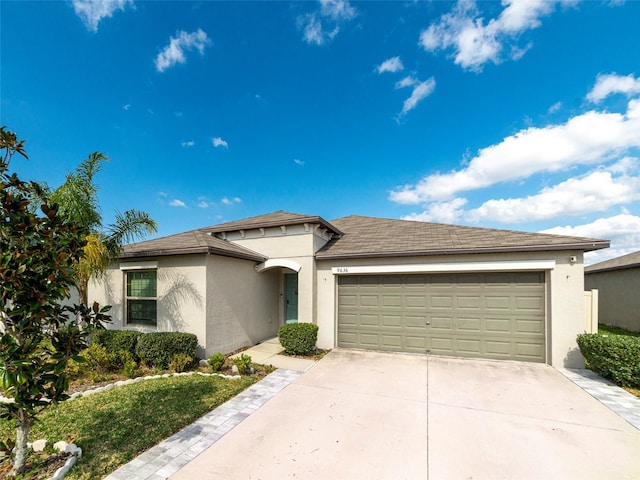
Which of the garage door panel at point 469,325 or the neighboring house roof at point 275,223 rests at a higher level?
the neighboring house roof at point 275,223

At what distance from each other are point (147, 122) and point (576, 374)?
668 inches

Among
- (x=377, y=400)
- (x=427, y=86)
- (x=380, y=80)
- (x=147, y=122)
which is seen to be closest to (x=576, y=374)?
(x=377, y=400)

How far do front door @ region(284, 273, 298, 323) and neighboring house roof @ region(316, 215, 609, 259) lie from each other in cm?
221

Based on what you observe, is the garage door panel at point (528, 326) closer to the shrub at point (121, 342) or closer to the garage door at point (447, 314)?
the garage door at point (447, 314)

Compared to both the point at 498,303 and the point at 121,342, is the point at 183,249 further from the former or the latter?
the point at 498,303

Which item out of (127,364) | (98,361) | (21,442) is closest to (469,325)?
(127,364)

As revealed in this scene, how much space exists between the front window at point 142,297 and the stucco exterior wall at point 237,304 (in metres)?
2.10

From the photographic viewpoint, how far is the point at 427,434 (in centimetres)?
434

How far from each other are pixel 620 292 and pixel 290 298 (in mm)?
17544

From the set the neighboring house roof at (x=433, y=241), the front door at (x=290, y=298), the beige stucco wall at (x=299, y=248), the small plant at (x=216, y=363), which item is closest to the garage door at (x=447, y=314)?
the neighboring house roof at (x=433, y=241)

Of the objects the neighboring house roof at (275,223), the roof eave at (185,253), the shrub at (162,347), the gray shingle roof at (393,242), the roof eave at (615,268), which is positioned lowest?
the shrub at (162,347)

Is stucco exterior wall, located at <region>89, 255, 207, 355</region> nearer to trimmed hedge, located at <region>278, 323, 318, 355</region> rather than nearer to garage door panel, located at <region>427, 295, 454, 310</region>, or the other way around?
trimmed hedge, located at <region>278, 323, 318, 355</region>

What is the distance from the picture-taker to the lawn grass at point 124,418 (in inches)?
146

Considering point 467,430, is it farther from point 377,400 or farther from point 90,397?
point 90,397
